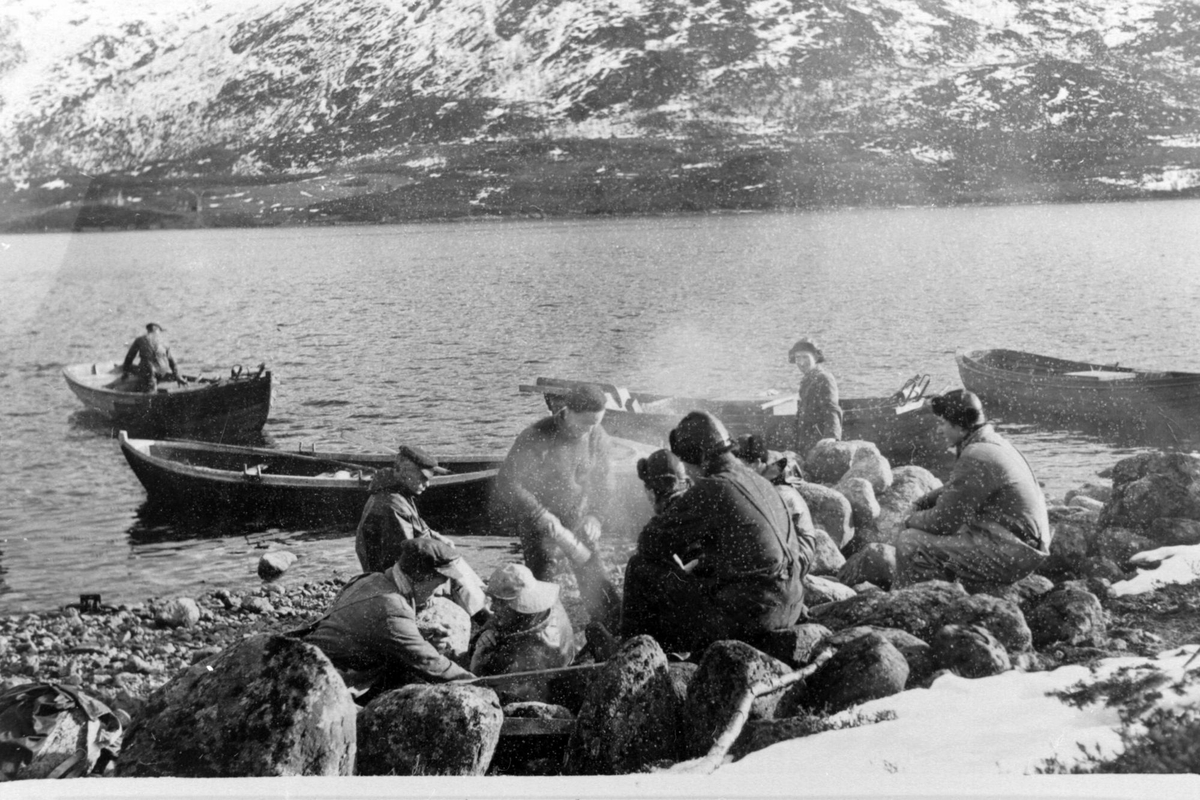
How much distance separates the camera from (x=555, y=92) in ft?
72.1

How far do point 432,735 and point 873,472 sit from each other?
845 centimetres

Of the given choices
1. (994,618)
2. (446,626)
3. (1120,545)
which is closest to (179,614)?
(446,626)

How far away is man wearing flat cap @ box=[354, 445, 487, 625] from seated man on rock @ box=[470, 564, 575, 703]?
140cm

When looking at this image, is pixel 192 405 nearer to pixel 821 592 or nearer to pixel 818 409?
pixel 818 409

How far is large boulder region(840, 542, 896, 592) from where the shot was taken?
329 inches

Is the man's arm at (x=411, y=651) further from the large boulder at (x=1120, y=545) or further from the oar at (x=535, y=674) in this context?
the large boulder at (x=1120, y=545)

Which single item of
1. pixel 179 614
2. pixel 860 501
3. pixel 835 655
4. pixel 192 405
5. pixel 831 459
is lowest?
pixel 192 405

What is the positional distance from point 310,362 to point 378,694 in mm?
24646

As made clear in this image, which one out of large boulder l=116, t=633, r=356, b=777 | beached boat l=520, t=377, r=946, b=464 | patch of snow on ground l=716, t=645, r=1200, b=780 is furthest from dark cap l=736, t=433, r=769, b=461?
beached boat l=520, t=377, r=946, b=464

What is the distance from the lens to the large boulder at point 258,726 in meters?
4.95

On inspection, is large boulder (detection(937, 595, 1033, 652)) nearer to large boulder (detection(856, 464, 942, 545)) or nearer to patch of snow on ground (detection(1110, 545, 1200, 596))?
patch of snow on ground (detection(1110, 545, 1200, 596))

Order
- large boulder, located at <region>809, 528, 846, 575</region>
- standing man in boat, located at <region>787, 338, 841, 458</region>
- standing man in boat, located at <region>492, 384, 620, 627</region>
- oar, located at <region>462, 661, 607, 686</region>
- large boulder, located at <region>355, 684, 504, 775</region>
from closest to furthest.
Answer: large boulder, located at <region>355, 684, 504, 775</region> < oar, located at <region>462, 661, 607, 686</region> < standing man in boat, located at <region>492, 384, 620, 627</region> < large boulder, located at <region>809, 528, 846, 575</region> < standing man in boat, located at <region>787, 338, 841, 458</region>

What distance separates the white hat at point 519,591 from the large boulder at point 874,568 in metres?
3.51

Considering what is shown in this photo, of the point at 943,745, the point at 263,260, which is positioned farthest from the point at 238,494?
the point at 263,260
